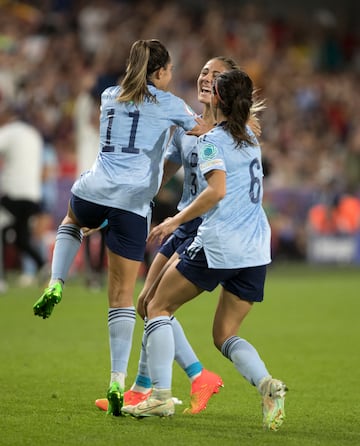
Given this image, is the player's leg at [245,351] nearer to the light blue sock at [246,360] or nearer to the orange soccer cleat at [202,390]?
the light blue sock at [246,360]

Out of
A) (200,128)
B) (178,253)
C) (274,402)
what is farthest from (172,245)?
(274,402)

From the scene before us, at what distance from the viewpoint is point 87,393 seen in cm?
740

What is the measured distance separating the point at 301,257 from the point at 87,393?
13868 millimetres

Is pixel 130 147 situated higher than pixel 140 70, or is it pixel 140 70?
pixel 140 70

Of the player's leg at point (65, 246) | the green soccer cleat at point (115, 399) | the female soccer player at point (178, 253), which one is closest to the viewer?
Answer: the green soccer cleat at point (115, 399)

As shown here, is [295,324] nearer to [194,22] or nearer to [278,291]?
[278,291]

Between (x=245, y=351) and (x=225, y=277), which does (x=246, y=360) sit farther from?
(x=225, y=277)

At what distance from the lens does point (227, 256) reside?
20.0 ft

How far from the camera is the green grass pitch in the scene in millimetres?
5965

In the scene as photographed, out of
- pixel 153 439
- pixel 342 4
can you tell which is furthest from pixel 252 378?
pixel 342 4

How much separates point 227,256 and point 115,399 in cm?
110

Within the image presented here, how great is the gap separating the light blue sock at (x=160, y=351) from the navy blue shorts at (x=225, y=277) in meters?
0.31

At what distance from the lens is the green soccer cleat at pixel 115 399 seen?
21.0 ft

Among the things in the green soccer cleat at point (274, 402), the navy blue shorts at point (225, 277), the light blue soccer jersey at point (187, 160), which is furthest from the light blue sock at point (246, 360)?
the light blue soccer jersey at point (187, 160)
